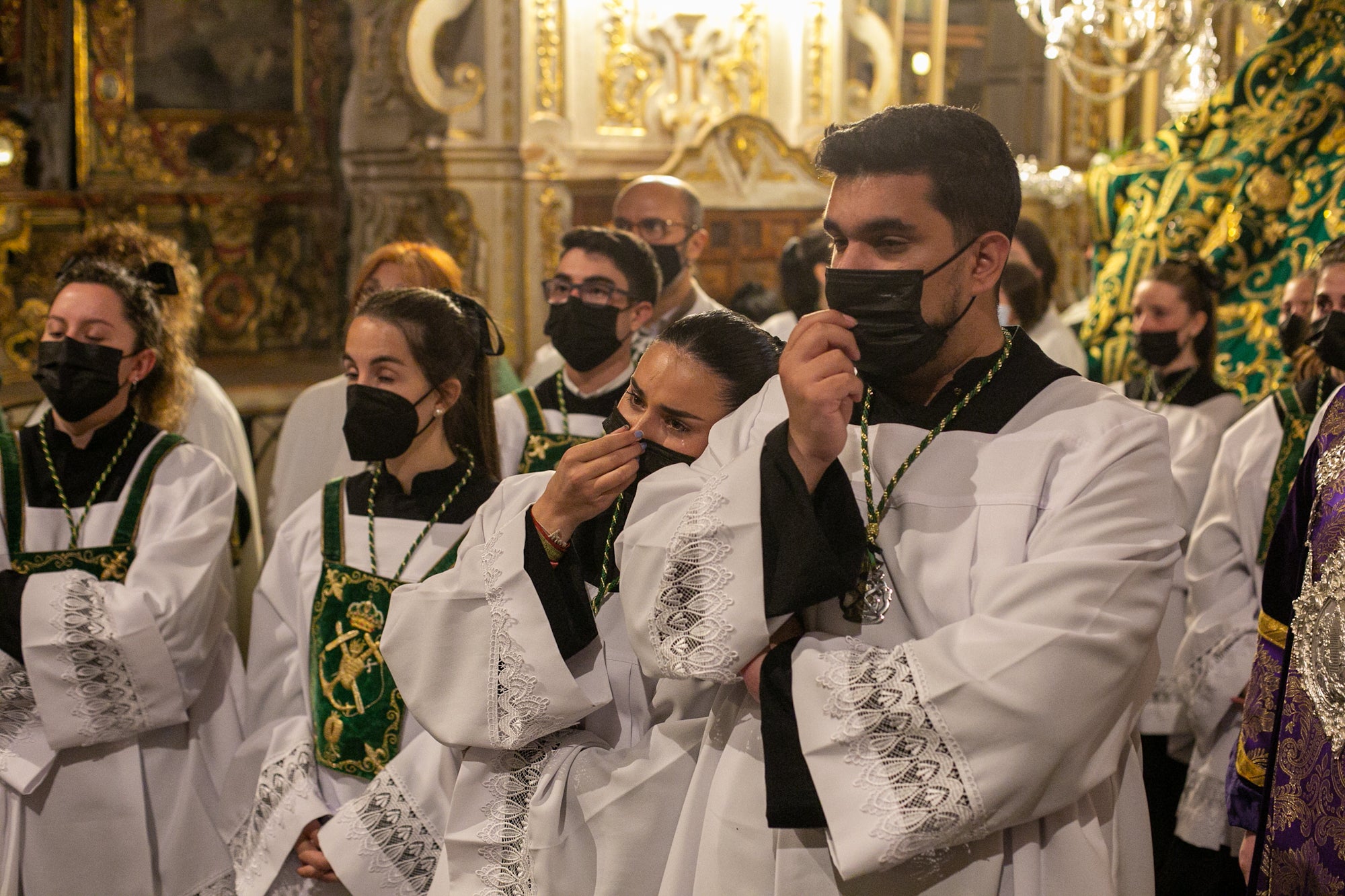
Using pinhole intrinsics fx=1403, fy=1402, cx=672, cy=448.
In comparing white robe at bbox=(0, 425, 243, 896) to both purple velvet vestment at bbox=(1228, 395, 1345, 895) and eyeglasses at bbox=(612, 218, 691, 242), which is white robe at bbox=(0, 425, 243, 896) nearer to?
eyeglasses at bbox=(612, 218, 691, 242)

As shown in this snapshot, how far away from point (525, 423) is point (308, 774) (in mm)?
1471

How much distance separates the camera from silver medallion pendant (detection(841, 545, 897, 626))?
2.07m

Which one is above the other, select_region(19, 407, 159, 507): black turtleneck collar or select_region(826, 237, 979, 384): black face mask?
select_region(826, 237, 979, 384): black face mask

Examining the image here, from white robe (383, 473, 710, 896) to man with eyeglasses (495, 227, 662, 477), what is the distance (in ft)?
5.13

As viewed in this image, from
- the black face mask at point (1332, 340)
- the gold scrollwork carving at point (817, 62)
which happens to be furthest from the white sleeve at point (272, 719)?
the gold scrollwork carving at point (817, 62)

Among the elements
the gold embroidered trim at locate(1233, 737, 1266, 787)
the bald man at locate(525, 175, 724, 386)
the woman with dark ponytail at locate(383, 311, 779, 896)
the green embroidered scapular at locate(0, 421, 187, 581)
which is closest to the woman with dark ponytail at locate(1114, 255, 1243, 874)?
the bald man at locate(525, 175, 724, 386)

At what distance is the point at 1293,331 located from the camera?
14.1ft

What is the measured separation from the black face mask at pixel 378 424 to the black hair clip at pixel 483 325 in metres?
0.31

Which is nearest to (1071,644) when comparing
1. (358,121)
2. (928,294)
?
(928,294)

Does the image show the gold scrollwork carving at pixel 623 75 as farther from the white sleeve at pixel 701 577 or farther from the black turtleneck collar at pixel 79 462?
the white sleeve at pixel 701 577

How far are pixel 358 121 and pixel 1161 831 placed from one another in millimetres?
6215

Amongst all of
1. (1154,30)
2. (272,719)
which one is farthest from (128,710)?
(1154,30)

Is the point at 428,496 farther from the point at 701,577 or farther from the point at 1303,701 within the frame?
the point at 1303,701

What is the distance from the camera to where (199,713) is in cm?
367
